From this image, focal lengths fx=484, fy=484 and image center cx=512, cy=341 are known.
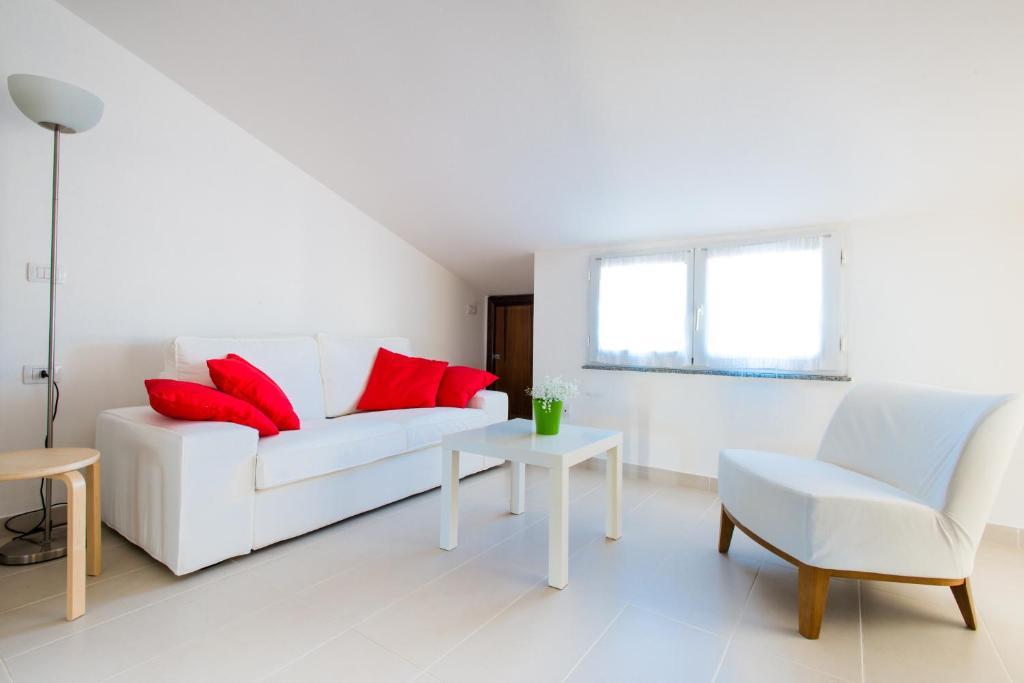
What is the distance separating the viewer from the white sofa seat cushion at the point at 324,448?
221 centimetres

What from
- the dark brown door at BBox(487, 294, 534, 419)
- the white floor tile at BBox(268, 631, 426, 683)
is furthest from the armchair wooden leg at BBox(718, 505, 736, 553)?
the dark brown door at BBox(487, 294, 534, 419)

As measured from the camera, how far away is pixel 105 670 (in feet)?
4.73

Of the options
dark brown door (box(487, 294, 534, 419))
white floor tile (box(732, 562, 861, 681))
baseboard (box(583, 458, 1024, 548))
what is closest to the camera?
white floor tile (box(732, 562, 861, 681))

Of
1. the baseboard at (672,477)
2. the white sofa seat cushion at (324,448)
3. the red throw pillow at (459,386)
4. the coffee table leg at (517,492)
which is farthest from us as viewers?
the red throw pillow at (459,386)

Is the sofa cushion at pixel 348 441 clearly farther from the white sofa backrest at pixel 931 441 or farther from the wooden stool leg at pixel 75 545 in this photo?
the white sofa backrest at pixel 931 441

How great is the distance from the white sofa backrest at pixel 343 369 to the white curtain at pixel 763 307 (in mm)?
2415

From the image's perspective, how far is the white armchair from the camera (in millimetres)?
1655

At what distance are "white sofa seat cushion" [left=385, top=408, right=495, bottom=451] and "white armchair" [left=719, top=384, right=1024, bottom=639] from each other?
1857 mm

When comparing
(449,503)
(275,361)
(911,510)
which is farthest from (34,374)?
(911,510)

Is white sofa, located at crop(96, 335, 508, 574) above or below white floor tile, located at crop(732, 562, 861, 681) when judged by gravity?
above

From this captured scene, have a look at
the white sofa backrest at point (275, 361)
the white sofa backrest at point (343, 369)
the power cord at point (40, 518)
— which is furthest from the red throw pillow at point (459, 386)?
the power cord at point (40, 518)

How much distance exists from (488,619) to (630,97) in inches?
92.7

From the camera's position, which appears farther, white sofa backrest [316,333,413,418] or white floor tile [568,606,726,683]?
white sofa backrest [316,333,413,418]

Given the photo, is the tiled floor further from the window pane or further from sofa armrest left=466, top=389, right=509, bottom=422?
the window pane
